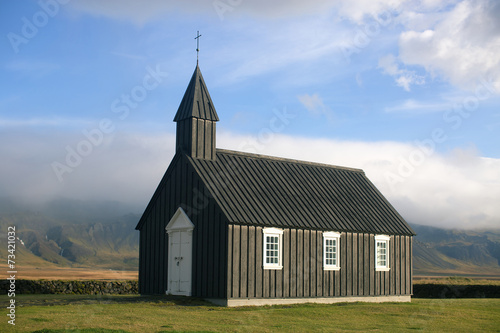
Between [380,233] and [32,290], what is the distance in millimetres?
18652

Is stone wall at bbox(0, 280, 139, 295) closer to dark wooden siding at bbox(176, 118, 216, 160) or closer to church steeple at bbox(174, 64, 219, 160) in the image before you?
dark wooden siding at bbox(176, 118, 216, 160)

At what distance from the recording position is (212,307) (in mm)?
23281

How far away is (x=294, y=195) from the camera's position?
2889 centimetres

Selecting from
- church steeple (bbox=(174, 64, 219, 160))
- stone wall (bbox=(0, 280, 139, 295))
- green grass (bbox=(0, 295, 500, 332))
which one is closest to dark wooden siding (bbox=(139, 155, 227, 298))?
church steeple (bbox=(174, 64, 219, 160))

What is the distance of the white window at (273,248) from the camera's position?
25547 millimetres

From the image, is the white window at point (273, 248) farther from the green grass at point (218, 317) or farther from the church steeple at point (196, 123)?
the church steeple at point (196, 123)

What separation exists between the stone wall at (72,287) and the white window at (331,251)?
11.6 metres

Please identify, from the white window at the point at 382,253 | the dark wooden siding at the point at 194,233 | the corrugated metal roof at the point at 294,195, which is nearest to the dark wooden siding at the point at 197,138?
the corrugated metal roof at the point at 294,195

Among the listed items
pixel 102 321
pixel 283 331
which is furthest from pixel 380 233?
pixel 102 321

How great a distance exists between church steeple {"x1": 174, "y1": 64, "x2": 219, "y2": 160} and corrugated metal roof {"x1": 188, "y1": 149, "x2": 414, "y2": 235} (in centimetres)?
63

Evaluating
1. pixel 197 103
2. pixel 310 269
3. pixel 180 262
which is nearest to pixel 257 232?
pixel 310 269

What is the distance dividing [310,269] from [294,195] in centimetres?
388

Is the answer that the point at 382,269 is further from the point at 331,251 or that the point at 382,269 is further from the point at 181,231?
the point at 181,231

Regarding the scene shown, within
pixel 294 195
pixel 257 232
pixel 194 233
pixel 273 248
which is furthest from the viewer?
pixel 294 195
